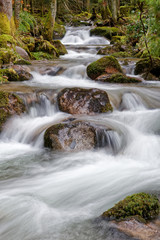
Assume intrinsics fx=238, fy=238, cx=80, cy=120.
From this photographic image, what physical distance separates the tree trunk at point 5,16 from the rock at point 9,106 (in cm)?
710

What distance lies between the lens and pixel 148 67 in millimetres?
10000

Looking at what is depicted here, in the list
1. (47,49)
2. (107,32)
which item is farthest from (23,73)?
(107,32)

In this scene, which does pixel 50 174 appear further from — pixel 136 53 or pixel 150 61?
pixel 136 53

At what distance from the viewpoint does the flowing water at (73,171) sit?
8.86 ft

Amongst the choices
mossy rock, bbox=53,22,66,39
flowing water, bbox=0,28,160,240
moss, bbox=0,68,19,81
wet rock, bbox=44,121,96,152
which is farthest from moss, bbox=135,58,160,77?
mossy rock, bbox=53,22,66,39

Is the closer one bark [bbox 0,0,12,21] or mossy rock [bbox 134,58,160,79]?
mossy rock [bbox 134,58,160,79]

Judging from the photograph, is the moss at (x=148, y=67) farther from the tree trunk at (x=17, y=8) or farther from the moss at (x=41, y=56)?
the tree trunk at (x=17, y=8)

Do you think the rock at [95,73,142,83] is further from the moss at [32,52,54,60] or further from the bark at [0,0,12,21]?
the bark at [0,0,12,21]

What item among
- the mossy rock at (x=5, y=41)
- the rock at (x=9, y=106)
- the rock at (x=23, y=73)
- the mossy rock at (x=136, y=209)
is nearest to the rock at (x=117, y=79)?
the rock at (x=23, y=73)

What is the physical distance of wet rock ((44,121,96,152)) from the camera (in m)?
4.80

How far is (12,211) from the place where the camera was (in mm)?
2957

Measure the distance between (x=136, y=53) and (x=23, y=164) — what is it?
40.7 feet

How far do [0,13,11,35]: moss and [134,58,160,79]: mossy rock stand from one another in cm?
661

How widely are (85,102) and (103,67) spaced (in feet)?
12.1
